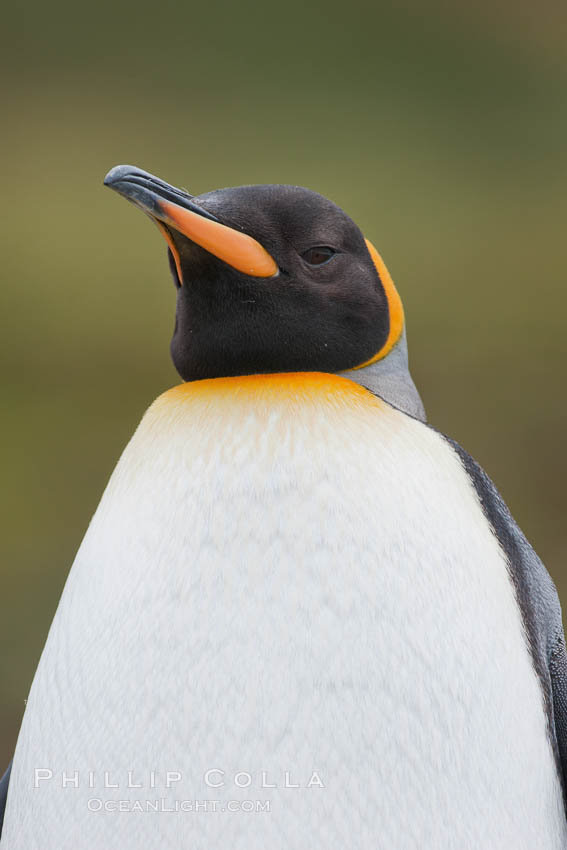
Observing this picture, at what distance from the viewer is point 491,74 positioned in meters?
3.62

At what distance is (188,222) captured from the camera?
683 mm

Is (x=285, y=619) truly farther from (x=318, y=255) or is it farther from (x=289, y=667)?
(x=318, y=255)

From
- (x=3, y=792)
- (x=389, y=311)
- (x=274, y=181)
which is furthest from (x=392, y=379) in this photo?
(x=274, y=181)

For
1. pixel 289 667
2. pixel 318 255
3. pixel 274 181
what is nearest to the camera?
pixel 289 667

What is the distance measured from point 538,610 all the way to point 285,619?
263 mm

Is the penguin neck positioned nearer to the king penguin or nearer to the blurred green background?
the king penguin

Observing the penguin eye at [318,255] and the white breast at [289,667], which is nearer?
the white breast at [289,667]

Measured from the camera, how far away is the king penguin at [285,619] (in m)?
0.64

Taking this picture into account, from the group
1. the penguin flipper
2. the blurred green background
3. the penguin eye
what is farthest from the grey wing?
the blurred green background

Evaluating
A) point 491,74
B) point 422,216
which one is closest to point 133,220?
point 422,216

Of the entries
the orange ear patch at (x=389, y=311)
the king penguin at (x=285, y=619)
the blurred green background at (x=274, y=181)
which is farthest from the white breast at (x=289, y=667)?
the blurred green background at (x=274, y=181)

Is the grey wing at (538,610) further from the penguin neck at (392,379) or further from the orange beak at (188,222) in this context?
the orange beak at (188,222)

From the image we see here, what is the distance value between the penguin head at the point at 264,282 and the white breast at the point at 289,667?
0.19 ft

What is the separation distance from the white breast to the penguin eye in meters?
0.13
